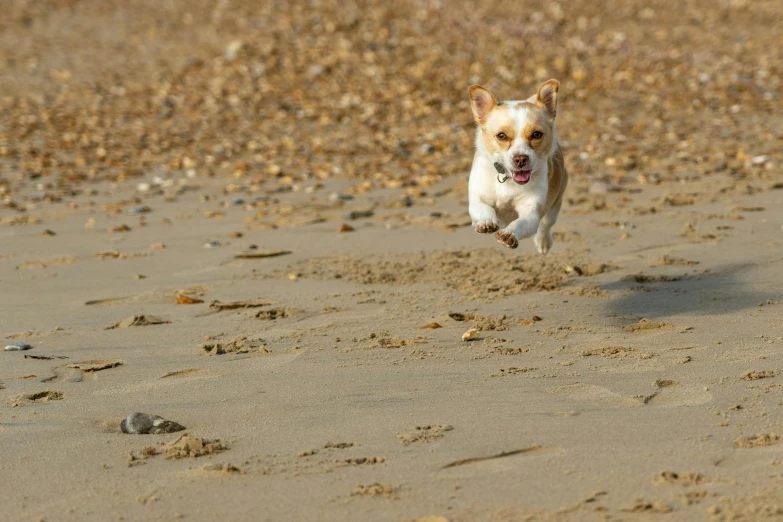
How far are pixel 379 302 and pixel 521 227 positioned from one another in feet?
2.95

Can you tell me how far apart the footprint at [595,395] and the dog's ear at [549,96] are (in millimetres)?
1886

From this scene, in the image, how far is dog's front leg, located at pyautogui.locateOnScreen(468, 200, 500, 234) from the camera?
490cm

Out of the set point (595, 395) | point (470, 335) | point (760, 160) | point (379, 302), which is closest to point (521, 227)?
point (470, 335)

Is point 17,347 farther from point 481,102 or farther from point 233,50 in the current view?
point 233,50

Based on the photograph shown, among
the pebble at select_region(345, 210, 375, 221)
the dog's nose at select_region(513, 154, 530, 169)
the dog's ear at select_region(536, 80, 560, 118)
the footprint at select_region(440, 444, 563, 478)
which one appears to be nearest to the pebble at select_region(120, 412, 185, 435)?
the footprint at select_region(440, 444, 563, 478)

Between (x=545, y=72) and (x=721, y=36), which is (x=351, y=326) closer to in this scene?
(x=545, y=72)

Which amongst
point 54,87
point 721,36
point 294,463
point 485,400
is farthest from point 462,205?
point 721,36

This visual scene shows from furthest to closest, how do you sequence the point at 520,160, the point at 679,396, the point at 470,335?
1. the point at 520,160
2. the point at 470,335
3. the point at 679,396

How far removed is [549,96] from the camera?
5.26 meters

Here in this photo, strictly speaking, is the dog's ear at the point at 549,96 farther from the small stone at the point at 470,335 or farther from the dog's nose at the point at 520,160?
the small stone at the point at 470,335

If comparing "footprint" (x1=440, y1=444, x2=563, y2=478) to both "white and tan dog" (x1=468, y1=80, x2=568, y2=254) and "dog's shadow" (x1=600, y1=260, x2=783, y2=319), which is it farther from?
"dog's shadow" (x1=600, y1=260, x2=783, y2=319)

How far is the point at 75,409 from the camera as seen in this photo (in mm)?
3734

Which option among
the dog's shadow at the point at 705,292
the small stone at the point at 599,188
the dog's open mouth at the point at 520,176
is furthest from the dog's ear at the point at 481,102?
the small stone at the point at 599,188

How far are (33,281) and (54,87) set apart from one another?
7393 mm
